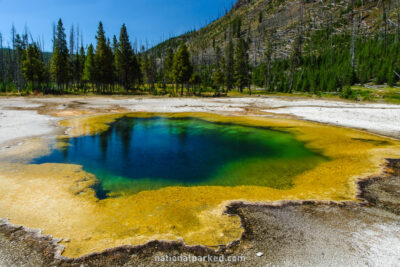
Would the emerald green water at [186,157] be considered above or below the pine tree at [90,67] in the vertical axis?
below

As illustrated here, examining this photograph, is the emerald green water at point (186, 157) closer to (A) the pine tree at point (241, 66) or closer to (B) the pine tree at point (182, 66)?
(B) the pine tree at point (182, 66)

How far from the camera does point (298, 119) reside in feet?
72.5

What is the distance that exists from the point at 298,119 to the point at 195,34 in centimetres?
16364

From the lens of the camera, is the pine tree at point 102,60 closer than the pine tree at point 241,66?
Yes

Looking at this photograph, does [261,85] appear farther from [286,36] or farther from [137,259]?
[137,259]

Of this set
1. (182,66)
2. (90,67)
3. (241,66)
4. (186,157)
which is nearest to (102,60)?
(90,67)

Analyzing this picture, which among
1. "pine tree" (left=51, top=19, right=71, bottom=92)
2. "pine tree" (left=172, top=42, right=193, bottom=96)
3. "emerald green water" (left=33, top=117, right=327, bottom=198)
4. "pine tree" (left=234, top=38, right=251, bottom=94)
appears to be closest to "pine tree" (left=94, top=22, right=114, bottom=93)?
"pine tree" (left=51, top=19, right=71, bottom=92)

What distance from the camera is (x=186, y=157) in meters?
12.6

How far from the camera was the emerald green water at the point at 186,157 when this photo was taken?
9117 millimetres

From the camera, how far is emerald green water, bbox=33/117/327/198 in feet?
29.9

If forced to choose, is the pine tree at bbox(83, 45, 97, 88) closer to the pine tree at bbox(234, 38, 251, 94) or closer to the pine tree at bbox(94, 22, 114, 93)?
the pine tree at bbox(94, 22, 114, 93)

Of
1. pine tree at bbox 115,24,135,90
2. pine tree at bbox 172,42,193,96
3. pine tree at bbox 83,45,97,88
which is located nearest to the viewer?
pine tree at bbox 83,45,97,88

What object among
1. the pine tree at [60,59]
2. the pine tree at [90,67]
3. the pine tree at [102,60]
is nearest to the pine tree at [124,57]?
the pine tree at [102,60]

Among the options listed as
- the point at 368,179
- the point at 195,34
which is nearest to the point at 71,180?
the point at 368,179
